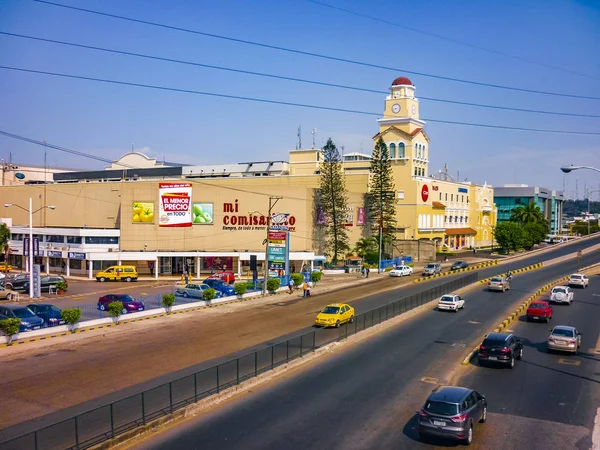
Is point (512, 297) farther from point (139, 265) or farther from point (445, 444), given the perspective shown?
point (139, 265)

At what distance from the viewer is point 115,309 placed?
34.6 meters

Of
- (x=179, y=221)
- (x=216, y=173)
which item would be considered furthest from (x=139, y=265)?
(x=216, y=173)

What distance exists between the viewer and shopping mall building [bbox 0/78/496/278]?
68.2 metres

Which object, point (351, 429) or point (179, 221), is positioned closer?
point (351, 429)

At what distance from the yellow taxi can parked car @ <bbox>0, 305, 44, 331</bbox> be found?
16.7m

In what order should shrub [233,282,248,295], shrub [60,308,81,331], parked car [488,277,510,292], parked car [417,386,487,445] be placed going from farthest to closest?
parked car [488,277,510,292] < shrub [233,282,248,295] < shrub [60,308,81,331] < parked car [417,386,487,445]

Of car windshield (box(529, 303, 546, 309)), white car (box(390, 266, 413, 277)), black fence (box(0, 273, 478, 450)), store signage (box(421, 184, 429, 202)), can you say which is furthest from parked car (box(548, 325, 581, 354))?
store signage (box(421, 184, 429, 202))

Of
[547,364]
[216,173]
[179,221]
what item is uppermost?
[216,173]

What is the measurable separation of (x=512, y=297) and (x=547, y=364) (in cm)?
2358

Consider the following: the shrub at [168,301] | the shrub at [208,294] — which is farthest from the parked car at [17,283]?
the shrub at [168,301]

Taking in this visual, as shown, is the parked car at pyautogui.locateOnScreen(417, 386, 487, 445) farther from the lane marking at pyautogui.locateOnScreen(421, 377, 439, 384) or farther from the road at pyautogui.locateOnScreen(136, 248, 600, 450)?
the lane marking at pyautogui.locateOnScreen(421, 377, 439, 384)

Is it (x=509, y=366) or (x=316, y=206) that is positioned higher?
(x=316, y=206)

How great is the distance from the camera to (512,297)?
159ft

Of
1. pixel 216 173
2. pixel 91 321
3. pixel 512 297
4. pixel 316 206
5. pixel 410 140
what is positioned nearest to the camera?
pixel 91 321
